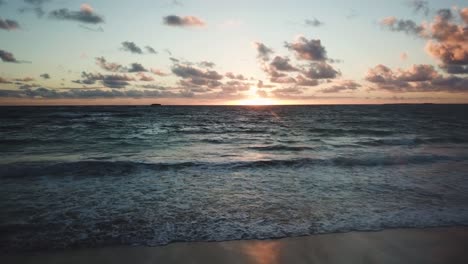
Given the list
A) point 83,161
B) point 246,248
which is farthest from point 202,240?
point 83,161

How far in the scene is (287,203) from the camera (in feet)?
30.9

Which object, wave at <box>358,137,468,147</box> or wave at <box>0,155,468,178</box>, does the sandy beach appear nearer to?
wave at <box>0,155,468,178</box>

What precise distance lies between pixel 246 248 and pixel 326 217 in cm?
274

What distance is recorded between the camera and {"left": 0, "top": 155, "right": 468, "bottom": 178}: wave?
46.1 ft

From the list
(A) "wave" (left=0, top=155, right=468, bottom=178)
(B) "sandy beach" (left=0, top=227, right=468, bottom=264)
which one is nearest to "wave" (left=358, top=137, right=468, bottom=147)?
(A) "wave" (left=0, top=155, right=468, bottom=178)

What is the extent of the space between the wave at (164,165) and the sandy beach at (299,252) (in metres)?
7.95

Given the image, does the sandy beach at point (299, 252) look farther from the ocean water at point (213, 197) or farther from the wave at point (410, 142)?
the wave at point (410, 142)

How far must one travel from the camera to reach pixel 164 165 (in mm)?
15984

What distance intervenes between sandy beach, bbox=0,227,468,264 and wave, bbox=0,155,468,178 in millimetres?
7946

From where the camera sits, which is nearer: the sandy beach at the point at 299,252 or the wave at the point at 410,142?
the sandy beach at the point at 299,252

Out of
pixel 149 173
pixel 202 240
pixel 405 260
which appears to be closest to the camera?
pixel 405 260

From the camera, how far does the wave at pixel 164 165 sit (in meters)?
14.1

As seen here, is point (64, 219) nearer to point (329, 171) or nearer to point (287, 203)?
point (287, 203)

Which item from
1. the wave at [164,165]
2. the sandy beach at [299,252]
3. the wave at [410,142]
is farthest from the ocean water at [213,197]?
the wave at [410,142]
